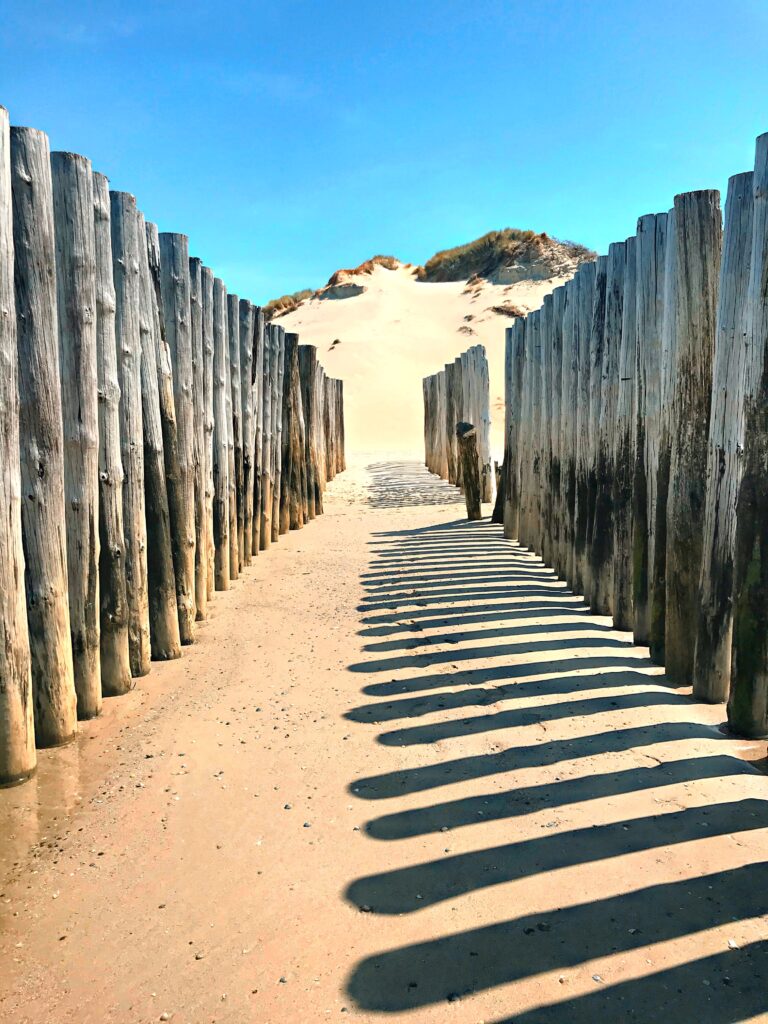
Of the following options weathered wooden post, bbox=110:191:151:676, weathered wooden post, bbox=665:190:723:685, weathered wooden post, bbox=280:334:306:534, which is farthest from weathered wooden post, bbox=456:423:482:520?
weathered wooden post, bbox=110:191:151:676

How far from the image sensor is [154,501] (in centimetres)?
446

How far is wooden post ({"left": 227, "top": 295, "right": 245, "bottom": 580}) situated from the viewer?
6973 millimetres

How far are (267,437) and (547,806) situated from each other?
6.14 metres

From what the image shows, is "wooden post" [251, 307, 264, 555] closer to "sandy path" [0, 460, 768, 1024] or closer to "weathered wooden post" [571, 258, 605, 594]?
"weathered wooden post" [571, 258, 605, 594]

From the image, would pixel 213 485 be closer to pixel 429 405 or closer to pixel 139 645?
pixel 139 645

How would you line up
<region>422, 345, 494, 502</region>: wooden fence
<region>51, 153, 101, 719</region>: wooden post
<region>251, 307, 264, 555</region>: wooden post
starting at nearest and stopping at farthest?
<region>51, 153, 101, 719</region>: wooden post, <region>251, 307, 264, 555</region>: wooden post, <region>422, 345, 494, 502</region>: wooden fence

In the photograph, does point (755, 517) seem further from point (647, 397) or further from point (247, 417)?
point (247, 417)

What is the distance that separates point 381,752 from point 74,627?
1438mm

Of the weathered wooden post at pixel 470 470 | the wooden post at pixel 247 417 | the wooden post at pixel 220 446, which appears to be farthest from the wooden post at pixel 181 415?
the weathered wooden post at pixel 470 470

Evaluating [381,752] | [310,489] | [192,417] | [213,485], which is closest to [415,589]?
[213,485]

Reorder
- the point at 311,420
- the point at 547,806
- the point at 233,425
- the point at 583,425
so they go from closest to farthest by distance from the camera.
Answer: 1. the point at 547,806
2. the point at 583,425
3. the point at 233,425
4. the point at 311,420

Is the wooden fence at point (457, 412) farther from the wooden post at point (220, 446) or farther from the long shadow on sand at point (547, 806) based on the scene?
the long shadow on sand at point (547, 806)

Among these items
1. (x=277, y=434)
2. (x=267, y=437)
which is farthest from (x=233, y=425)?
(x=277, y=434)

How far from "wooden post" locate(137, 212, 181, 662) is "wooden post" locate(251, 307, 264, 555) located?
3184 millimetres
